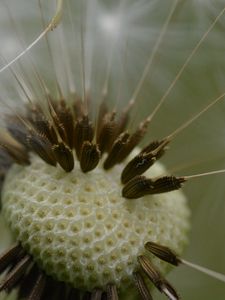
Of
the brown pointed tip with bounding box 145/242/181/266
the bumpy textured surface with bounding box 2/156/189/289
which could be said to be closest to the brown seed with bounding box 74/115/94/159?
the bumpy textured surface with bounding box 2/156/189/289

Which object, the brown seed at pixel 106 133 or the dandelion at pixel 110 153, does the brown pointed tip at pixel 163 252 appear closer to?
the dandelion at pixel 110 153

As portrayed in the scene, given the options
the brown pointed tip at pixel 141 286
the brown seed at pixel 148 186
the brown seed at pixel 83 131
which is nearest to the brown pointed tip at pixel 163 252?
the brown pointed tip at pixel 141 286

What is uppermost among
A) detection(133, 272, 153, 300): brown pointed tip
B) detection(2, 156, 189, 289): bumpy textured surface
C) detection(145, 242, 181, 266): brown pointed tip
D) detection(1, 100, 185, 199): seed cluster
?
detection(1, 100, 185, 199): seed cluster

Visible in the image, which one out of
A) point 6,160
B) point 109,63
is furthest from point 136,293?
point 109,63

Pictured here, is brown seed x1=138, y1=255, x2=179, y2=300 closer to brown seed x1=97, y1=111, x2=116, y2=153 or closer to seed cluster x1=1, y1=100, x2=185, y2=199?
seed cluster x1=1, y1=100, x2=185, y2=199

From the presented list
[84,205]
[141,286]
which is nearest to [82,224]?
[84,205]

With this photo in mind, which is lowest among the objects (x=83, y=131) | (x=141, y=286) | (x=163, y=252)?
(x=141, y=286)

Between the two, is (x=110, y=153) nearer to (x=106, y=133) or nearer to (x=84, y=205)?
(x=106, y=133)

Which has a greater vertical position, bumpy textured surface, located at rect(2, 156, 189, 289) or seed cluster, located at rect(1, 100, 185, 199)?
seed cluster, located at rect(1, 100, 185, 199)
